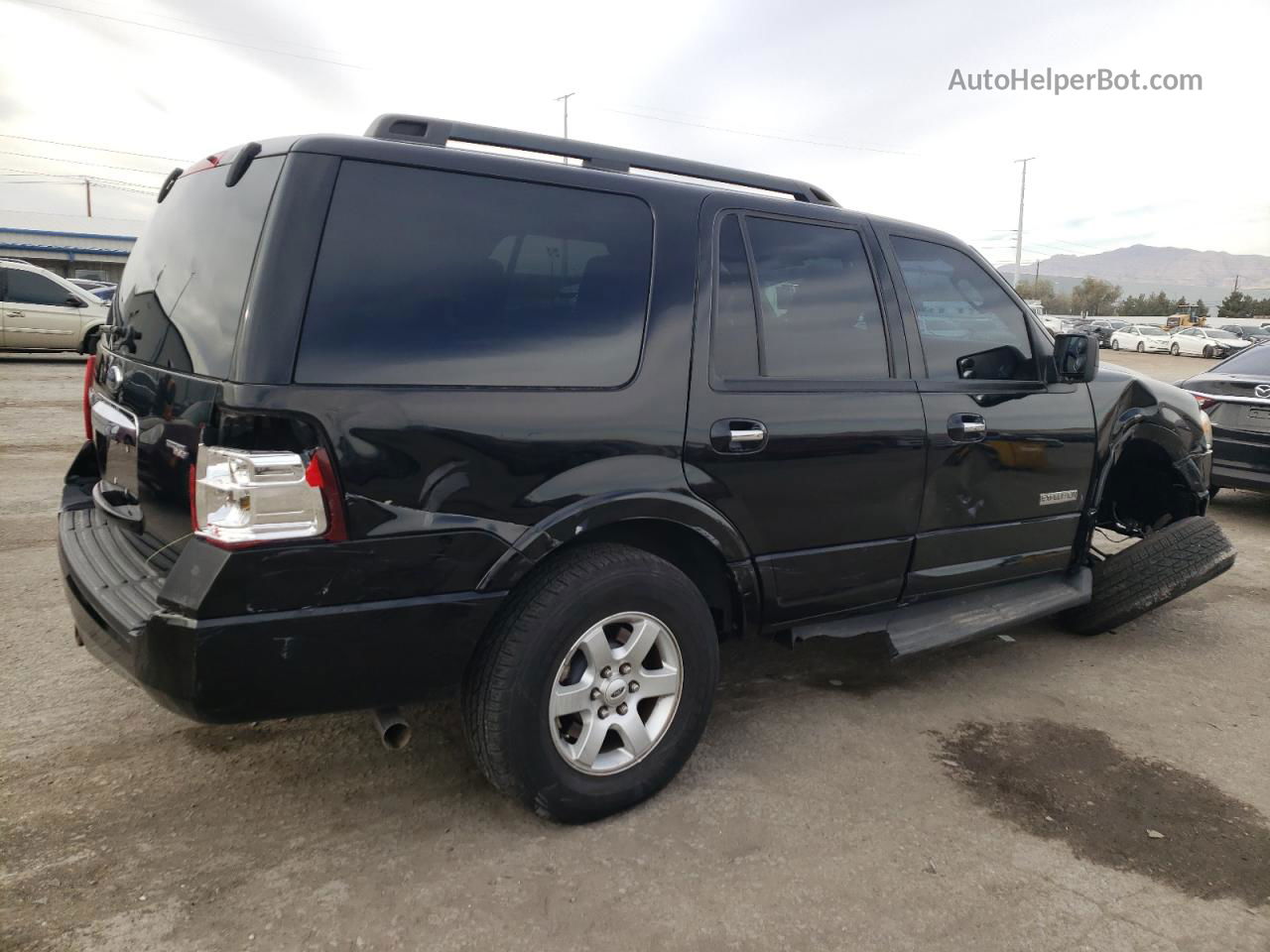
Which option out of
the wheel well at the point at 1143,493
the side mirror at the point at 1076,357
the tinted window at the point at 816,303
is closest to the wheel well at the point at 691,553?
the tinted window at the point at 816,303

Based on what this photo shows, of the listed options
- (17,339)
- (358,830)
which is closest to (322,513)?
(358,830)

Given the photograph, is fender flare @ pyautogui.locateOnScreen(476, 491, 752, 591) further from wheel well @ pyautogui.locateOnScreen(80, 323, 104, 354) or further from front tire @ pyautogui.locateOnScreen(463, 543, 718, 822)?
wheel well @ pyautogui.locateOnScreen(80, 323, 104, 354)

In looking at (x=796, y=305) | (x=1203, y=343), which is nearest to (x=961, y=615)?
(x=796, y=305)

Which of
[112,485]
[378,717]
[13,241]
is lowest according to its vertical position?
[378,717]

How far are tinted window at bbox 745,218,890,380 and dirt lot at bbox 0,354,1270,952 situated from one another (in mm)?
1365

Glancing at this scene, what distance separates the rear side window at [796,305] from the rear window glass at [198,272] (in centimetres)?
139

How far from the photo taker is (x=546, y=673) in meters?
2.51

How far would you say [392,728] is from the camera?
2455 mm

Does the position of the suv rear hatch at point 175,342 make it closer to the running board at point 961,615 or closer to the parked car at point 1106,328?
the running board at point 961,615

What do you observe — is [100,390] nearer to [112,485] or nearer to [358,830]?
[112,485]

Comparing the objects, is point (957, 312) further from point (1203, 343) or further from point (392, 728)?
point (1203, 343)

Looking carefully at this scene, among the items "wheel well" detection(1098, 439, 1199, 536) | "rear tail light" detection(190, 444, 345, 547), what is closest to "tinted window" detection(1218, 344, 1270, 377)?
"wheel well" detection(1098, 439, 1199, 536)

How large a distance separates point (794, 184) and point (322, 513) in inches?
87.6

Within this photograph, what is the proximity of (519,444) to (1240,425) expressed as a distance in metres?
6.71
